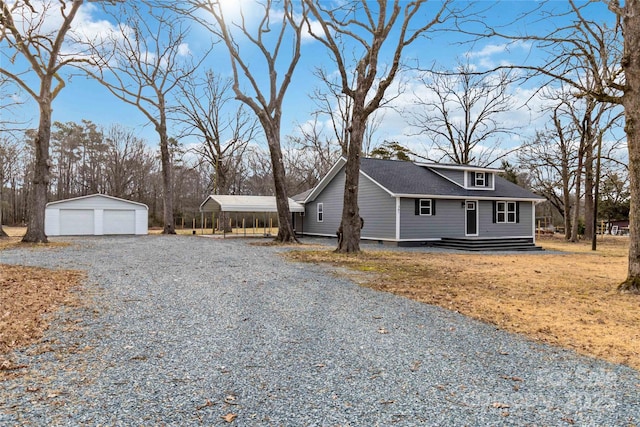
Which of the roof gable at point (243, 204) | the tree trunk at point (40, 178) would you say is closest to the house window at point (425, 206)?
the roof gable at point (243, 204)

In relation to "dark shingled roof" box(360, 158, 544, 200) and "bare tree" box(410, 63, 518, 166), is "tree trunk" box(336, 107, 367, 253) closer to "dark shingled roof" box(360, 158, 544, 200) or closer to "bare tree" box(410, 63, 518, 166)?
"dark shingled roof" box(360, 158, 544, 200)

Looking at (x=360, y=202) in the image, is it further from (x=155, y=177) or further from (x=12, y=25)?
(x=155, y=177)

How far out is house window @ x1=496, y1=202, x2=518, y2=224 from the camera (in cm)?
2089

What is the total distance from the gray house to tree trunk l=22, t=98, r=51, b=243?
12.7m

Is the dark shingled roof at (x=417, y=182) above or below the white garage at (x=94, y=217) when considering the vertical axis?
above

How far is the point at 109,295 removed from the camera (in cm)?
636

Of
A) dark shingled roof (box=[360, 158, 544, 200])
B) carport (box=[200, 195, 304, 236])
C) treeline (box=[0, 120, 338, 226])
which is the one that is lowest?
carport (box=[200, 195, 304, 236])

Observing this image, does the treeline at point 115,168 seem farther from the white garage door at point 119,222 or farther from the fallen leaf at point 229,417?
the fallen leaf at point 229,417

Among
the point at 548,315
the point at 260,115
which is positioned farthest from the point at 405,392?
the point at 260,115

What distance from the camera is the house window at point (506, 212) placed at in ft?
68.5

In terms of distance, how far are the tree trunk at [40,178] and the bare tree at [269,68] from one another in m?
7.33

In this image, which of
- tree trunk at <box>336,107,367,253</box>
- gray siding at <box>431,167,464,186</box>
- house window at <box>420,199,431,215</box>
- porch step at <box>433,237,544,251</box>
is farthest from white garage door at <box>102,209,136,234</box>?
gray siding at <box>431,167,464,186</box>

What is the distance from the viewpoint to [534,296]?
703cm

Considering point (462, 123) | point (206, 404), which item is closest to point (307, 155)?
point (462, 123)
